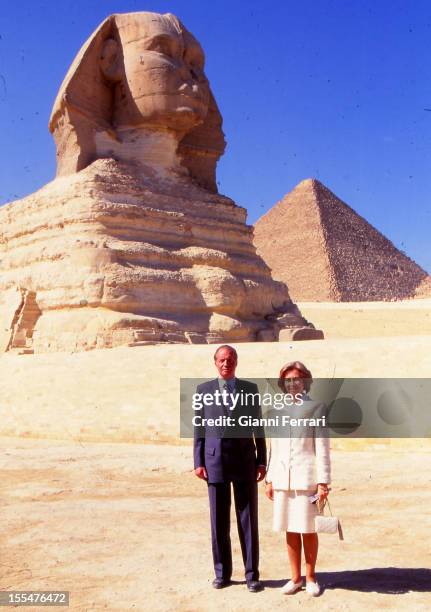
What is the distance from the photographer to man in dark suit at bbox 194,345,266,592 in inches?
127

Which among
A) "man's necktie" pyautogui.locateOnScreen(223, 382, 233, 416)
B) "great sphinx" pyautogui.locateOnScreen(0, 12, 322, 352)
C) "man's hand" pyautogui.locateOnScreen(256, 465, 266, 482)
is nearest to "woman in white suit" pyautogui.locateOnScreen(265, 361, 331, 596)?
"man's hand" pyautogui.locateOnScreen(256, 465, 266, 482)

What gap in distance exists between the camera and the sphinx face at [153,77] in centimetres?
1198

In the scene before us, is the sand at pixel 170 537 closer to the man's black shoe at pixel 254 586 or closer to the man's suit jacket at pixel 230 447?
the man's black shoe at pixel 254 586

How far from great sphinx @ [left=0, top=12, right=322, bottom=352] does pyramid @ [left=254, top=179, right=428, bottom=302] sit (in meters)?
54.0

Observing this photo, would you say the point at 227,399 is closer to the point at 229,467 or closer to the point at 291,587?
the point at 229,467

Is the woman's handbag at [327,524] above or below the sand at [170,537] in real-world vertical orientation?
above

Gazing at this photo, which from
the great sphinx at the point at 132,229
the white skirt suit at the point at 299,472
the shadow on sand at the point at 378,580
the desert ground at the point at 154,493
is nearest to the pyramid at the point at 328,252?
the great sphinx at the point at 132,229

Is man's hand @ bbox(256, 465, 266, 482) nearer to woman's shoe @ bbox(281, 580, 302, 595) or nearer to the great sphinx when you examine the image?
woman's shoe @ bbox(281, 580, 302, 595)

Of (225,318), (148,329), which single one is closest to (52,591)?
(148,329)

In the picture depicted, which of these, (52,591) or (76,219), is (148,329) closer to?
(76,219)

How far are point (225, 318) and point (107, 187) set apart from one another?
2762 mm

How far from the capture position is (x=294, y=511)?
10.3 ft

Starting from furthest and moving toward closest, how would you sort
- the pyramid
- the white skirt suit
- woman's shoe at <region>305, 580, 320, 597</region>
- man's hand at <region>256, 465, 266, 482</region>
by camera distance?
the pyramid < man's hand at <region>256, 465, 266, 482</region> < the white skirt suit < woman's shoe at <region>305, 580, 320, 597</region>

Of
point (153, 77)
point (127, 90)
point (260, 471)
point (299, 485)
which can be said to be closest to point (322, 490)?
point (299, 485)
